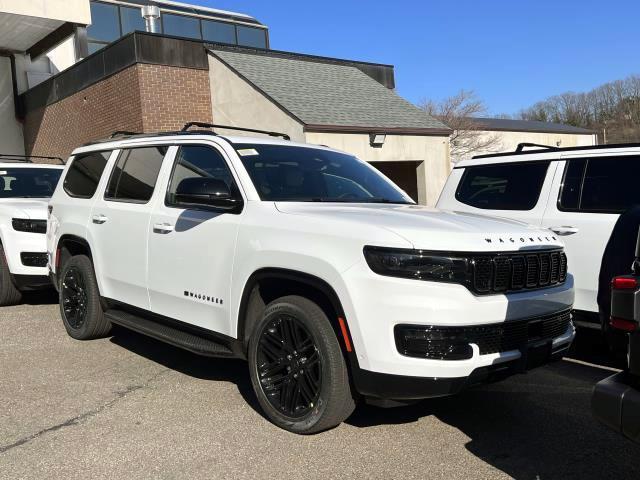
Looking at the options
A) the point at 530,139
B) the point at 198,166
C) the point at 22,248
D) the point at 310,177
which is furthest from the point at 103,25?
the point at 530,139

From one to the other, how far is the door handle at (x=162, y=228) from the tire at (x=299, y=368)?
1.19m

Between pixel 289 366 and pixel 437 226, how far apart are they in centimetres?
123

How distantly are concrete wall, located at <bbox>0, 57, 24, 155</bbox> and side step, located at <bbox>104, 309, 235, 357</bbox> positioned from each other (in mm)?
17613

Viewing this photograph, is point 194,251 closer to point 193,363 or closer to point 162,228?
point 162,228

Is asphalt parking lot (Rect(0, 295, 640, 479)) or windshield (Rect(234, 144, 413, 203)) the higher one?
windshield (Rect(234, 144, 413, 203))

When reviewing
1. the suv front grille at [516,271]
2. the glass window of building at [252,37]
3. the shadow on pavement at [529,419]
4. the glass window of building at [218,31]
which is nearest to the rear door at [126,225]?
the shadow on pavement at [529,419]

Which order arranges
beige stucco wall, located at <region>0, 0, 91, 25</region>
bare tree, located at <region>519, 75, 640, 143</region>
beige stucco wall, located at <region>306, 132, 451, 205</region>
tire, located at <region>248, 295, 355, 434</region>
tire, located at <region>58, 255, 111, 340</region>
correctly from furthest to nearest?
1. bare tree, located at <region>519, 75, 640, 143</region>
2. beige stucco wall, located at <region>0, 0, 91, 25</region>
3. beige stucco wall, located at <region>306, 132, 451, 205</region>
4. tire, located at <region>58, 255, 111, 340</region>
5. tire, located at <region>248, 295, 355, 434</region>

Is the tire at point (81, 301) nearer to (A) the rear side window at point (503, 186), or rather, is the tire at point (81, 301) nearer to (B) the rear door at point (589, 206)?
(A) the rear side window at point (503, 186)

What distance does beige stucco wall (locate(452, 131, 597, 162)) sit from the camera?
3872 centimetres

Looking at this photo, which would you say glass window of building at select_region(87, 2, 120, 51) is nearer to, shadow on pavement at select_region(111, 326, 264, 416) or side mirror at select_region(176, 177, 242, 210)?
shadow on pavement at select_region(111, 326, 264, 416)

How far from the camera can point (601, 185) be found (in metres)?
5.32

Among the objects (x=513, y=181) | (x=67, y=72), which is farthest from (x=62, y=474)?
(x=67, y=72)

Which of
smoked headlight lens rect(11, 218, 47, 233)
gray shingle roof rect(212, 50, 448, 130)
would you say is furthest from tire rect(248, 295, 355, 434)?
gray shingle roof rect(212, 50, 448, 130)

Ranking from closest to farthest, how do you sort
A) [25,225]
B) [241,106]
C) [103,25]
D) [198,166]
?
[198,166] → [25,225] → [241,106] → [103,25]
